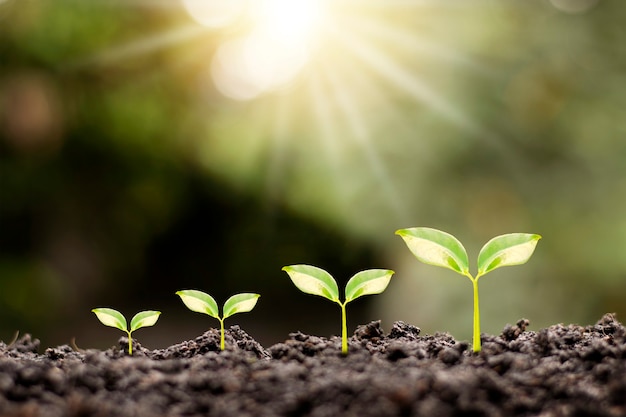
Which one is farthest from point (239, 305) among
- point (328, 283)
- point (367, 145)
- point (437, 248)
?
point (367, 145)

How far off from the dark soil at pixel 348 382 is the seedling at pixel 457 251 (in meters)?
0.11

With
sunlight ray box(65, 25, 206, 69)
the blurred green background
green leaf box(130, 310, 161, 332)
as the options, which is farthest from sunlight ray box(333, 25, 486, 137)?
green leaf box(130, 310, 161, 332)

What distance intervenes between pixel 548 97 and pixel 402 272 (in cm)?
127

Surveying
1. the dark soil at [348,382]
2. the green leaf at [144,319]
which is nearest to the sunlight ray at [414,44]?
the dark soil at [348,382]

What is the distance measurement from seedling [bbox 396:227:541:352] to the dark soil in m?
0.11

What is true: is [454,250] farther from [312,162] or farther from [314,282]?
[312,162]

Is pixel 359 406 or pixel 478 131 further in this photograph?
pixel 478 131

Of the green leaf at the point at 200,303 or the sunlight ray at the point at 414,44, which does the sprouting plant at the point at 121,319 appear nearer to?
the green leaf at the point at 200,303

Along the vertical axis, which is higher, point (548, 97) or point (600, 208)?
point (548, 97)

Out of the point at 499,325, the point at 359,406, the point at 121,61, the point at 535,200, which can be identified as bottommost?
the point at 359,406

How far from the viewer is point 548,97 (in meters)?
3.45

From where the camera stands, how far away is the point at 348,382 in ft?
2.11

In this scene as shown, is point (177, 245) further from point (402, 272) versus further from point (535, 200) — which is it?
point (535, 200)

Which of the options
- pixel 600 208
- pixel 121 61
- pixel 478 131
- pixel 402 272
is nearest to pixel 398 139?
pixel 478 131
